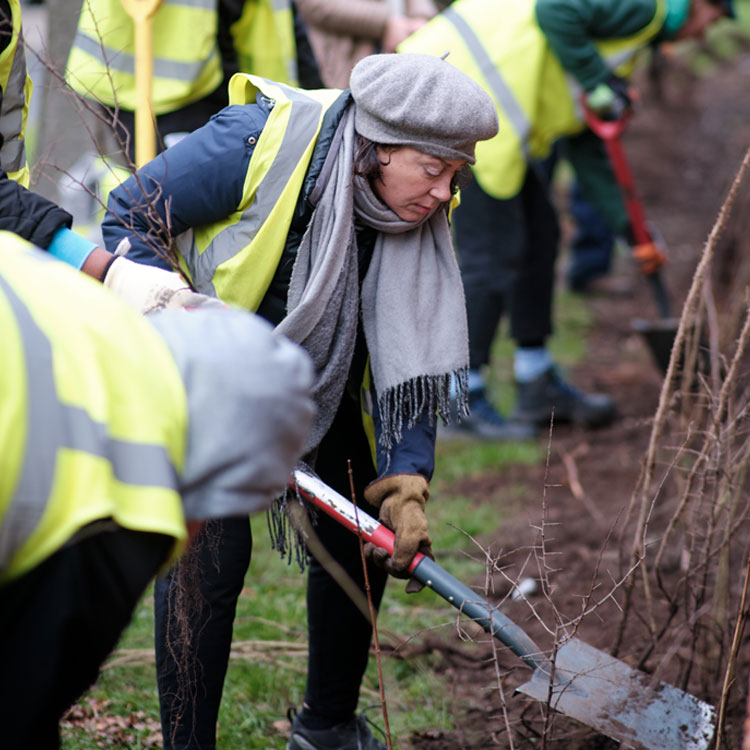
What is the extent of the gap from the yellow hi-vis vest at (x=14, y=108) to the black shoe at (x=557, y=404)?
315 centimetres

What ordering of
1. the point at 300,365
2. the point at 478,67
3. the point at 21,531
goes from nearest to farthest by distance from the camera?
the point at 21,531 < the point at 300,365 < the point at 478,67

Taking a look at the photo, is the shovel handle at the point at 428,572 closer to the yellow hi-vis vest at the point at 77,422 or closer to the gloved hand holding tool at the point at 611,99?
the yellow hi-vis vest at the point at 77,422

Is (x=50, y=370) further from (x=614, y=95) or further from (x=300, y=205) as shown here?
(x=614, y=95)

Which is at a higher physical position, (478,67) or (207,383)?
(207,383)

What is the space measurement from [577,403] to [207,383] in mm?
4182

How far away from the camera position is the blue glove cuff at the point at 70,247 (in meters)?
2.01

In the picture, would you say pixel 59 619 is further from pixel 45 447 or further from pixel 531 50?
pixel 531 50

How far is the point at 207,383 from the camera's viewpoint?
118 centimetres

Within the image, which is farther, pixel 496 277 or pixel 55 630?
pixel 496 277

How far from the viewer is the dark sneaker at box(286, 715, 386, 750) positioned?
8.59ft

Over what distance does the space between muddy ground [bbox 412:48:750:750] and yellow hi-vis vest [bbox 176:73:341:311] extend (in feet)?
2.45

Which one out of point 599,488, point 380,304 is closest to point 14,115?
point 380,304

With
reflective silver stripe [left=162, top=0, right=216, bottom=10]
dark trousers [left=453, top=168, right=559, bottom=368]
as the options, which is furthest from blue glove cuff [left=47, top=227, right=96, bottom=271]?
dark trousers [left=453, top=168, right=559, bottom=368]

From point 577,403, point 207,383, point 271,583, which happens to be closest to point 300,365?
point 207,383
